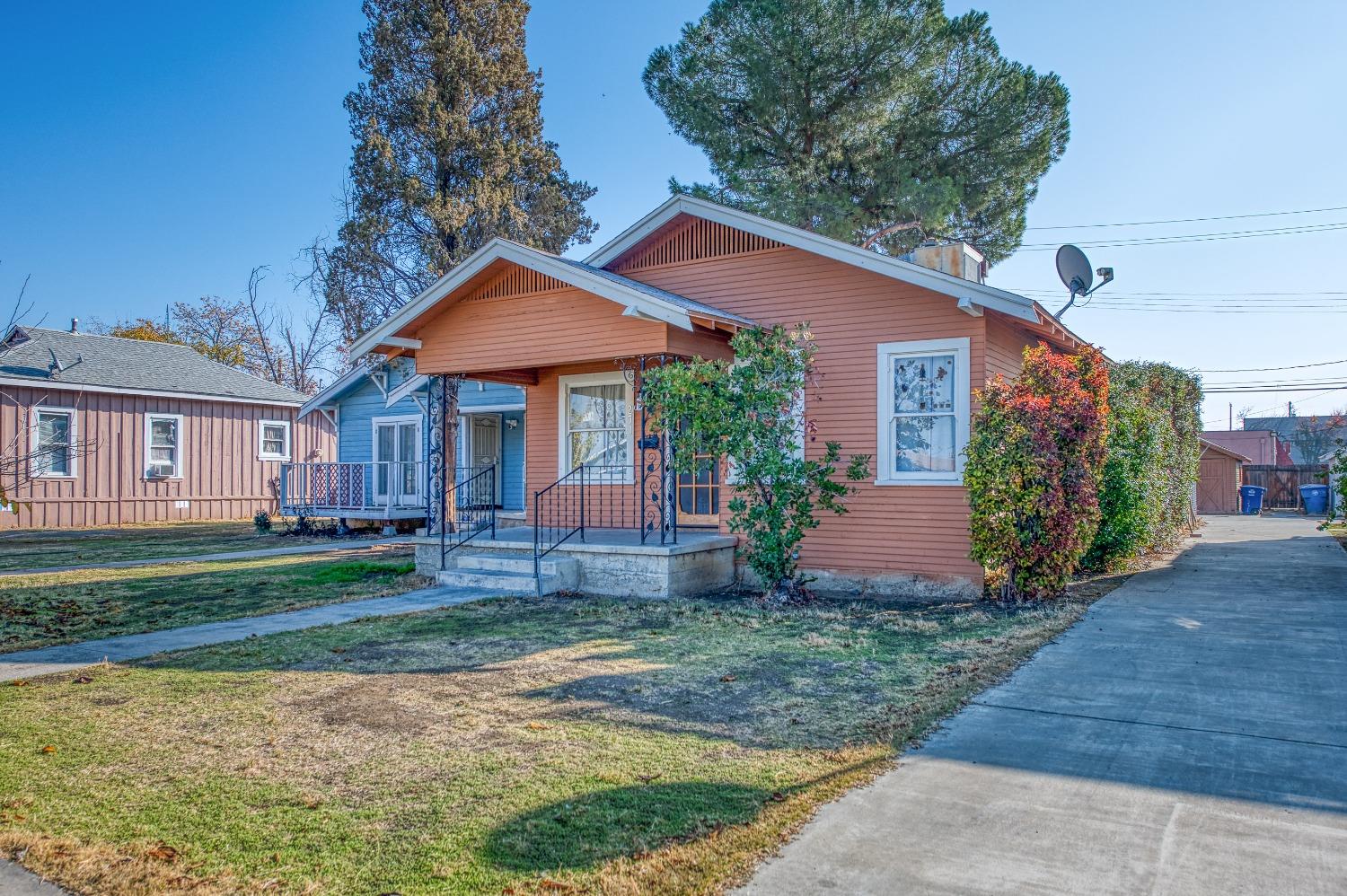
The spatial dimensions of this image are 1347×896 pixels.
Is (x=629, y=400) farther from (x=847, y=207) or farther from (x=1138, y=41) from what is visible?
(x=1138, y=41)

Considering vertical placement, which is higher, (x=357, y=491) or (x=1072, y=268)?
(x=1072, y=268)

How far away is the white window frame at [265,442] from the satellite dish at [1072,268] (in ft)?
75.5

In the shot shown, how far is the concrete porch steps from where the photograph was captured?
33.8ft

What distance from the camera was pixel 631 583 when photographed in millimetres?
10086

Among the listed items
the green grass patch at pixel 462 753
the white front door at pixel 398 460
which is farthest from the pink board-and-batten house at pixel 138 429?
the green grass patch at pixel 462 753

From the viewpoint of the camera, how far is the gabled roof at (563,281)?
975 cm

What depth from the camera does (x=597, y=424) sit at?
12805mm

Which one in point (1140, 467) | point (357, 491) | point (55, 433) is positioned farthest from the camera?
point (55, 433)

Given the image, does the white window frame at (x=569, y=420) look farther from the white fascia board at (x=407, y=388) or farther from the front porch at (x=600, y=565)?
the white fascia board at (x=407, y=388)

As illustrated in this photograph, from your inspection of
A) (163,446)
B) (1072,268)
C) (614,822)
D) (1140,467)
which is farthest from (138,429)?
(614,822)

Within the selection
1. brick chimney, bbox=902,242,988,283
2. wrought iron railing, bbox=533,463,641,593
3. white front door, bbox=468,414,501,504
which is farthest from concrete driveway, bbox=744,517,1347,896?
white front door, bbox=468,414,501,504

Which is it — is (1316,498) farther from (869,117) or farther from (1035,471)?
(1035,471)

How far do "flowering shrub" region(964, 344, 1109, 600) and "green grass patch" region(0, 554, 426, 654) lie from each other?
690 centimetres

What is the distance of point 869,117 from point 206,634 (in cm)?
1734
